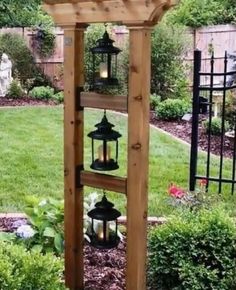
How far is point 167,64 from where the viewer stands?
10109 millimetres

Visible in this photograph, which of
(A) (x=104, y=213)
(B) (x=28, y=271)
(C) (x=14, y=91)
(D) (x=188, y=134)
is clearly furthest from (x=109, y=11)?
(C) (x=14, y=91)

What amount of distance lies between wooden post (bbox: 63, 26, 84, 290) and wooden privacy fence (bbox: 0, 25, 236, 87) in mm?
8206

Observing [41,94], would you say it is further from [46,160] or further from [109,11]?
[109,11]

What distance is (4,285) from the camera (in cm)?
242

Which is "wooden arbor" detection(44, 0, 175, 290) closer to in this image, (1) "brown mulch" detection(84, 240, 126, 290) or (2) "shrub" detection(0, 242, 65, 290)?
(1) "brown mulch" detection(84, 240, 126, 290)

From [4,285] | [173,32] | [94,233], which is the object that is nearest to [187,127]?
[173,32]

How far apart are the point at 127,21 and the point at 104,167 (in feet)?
2.55

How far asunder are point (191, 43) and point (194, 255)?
862cm

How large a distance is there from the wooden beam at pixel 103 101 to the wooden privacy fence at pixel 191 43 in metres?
8.25

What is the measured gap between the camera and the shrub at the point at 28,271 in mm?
2449

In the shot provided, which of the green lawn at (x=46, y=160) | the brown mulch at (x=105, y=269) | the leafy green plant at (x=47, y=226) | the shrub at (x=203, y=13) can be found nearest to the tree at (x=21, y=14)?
the shrub at (x=203, y=13)

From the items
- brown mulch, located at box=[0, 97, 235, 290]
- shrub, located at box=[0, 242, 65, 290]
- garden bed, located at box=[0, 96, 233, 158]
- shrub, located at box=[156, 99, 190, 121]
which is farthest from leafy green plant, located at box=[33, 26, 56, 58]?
shrub, located at box=[0, 242, 65, 290]

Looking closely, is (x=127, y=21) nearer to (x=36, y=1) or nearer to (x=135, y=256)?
(x=135, y=256)

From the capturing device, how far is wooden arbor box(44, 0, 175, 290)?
8.73ft
